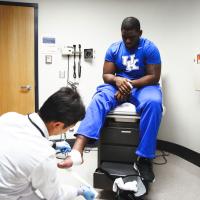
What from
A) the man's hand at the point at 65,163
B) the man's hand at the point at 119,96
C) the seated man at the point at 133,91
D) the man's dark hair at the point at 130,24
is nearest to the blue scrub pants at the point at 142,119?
the seated man at the point at 133,91

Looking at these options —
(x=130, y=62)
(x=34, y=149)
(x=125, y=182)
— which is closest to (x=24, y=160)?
(x=34, y=149)

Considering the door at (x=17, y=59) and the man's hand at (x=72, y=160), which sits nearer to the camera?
the man's hand at (x=72, y=160)

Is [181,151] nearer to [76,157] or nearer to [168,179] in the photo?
[168,179]

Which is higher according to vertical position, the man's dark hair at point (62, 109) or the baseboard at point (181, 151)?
the man's dark hair at point (62, 109)

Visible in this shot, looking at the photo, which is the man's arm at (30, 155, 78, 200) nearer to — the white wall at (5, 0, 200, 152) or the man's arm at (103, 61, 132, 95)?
the man's arm at (103, 61, 132, 95)

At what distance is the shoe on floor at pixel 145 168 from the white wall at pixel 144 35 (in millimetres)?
1116

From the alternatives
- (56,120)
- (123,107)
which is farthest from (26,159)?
(123,107)

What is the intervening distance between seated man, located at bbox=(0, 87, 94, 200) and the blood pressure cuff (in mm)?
618

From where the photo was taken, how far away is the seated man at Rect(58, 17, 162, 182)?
184cm

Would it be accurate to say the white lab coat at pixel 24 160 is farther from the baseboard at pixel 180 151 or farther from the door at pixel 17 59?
the door at pixel 17 59

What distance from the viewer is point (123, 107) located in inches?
79.4

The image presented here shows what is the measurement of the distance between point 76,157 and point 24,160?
711 millimetres

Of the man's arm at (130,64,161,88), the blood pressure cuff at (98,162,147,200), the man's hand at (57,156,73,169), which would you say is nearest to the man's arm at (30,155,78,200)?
the man's hand at (57,156,73,169)

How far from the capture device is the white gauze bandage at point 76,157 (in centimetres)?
161
